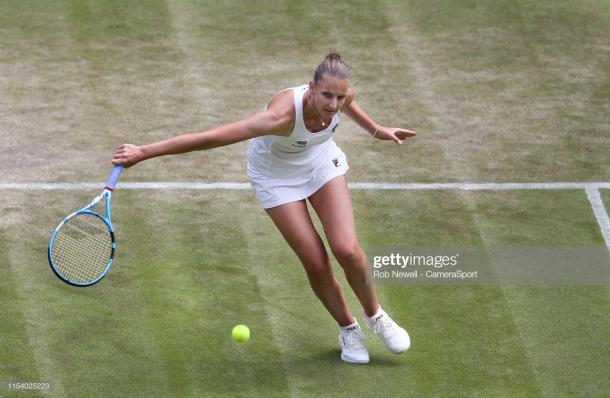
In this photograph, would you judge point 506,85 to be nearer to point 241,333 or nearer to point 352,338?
point 352,338

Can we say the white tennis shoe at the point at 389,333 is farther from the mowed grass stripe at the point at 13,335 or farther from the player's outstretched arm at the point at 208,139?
the mowed grass stripe at the point at 13,335

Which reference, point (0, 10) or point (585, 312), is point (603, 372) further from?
point (0, 10)

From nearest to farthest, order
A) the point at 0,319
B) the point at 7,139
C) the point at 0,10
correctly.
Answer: the point at 0,319 → the point at 7,139 → the point at 0,10

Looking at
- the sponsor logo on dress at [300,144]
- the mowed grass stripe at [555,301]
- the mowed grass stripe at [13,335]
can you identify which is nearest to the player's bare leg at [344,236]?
the sponsor logo on dress at [300,144]

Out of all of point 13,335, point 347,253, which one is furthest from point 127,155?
point 13,335

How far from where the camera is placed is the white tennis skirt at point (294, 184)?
8781 mm

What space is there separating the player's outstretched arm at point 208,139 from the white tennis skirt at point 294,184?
19.6 inches

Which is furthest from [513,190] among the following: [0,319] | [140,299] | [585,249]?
[0,319]

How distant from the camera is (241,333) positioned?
29.7 ft

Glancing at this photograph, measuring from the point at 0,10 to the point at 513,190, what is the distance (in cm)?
732

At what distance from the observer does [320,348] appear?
363 inches

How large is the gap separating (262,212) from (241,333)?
2.50 m

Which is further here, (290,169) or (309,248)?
(290,169)

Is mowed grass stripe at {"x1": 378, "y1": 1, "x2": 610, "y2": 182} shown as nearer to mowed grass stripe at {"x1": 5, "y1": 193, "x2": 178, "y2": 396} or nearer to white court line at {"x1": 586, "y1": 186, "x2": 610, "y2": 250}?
white court line at {"x1": 586, "y1": 186, "x2": 610, "y2": 250}
